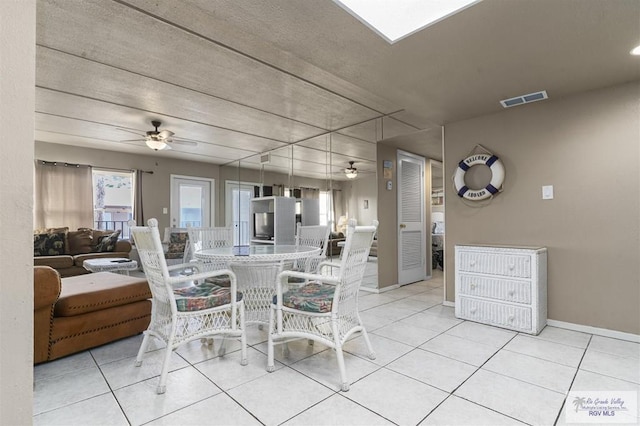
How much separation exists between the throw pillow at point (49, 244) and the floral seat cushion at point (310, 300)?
4.79m

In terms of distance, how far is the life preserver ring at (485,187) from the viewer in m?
3.21

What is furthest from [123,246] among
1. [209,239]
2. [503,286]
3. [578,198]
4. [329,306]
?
[578,198]

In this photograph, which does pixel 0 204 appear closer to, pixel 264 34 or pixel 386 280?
pixel 264 34

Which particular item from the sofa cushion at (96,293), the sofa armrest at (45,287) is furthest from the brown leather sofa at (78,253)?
the sofa armrest at (45,287)

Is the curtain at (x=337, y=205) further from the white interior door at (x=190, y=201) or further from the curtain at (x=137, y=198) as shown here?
the curtain at (x=137, y=198)

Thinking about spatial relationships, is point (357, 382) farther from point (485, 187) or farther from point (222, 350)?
point (485, 187)

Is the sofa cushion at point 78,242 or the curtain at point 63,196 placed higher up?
the curtain at point 63,196

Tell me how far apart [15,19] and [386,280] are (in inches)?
168

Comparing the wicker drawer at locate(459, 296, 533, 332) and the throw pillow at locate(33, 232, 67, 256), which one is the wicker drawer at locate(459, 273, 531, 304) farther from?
the throw pillow at locate(33, 232, 67, 256)

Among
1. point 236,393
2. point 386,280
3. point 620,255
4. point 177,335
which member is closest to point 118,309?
point 177,335

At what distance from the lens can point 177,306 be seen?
6.38 feet

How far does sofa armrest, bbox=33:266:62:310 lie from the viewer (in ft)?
6.50

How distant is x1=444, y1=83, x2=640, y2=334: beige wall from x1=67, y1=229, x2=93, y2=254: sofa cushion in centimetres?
605

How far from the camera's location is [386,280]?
4.41m
